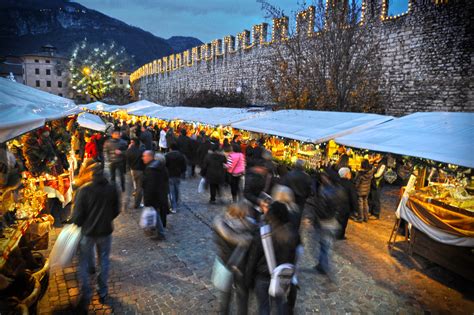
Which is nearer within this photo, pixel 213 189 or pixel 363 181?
pixel 363 181

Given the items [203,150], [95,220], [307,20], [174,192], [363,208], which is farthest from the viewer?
[307,20]

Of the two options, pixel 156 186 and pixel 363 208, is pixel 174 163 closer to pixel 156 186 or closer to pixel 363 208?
pixel 156 186

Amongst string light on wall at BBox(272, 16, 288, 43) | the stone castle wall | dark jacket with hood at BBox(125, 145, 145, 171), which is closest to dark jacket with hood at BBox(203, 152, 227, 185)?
dark jacket with hood at BBox(125, 145, 145, 171)

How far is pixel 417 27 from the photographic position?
36.4 ft

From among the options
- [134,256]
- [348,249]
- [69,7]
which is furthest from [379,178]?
[69,7]

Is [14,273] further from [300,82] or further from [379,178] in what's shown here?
[300,82]

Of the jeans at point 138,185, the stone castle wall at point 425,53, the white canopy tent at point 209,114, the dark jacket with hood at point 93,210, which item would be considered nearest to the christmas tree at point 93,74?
the white canopy tent at point 209,114

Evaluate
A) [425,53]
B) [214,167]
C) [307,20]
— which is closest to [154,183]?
[214,167]

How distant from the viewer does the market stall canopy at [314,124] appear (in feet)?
23.1

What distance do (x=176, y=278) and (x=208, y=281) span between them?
0.44 metres

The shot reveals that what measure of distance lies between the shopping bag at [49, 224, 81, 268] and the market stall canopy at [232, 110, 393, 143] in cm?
490

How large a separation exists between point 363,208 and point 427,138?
2373 mm

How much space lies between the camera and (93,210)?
3.68 m

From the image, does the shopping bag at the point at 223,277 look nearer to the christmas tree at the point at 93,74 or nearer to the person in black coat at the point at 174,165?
the person in black coat at the point at 174,165
